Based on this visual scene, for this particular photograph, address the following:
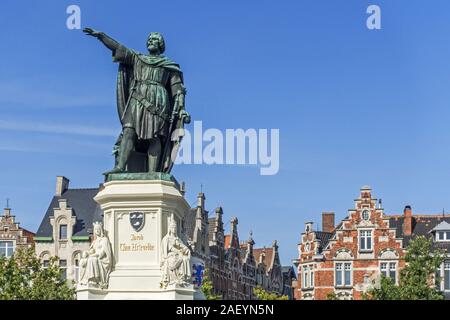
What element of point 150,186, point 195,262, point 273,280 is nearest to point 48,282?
point 195,262

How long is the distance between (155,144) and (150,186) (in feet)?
4.65

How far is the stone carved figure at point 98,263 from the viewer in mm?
24344

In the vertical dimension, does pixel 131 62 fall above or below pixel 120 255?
above

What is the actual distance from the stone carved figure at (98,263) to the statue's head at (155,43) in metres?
4.34

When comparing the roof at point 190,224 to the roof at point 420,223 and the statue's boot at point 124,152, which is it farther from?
the statue's boot at point 124,152

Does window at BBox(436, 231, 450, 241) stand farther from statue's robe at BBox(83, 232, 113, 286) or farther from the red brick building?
statue's robe at BBox(83, 232, 113, 286)

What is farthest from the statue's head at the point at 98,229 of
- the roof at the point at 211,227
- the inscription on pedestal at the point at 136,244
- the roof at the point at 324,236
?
the roof at the point at 211,227

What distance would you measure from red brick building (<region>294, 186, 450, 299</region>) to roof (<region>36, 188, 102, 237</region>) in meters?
14.4

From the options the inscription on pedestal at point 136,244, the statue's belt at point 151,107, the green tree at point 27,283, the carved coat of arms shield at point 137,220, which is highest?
the statue's belt at point 151,107

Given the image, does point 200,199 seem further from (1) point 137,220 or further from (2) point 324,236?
(1) point 137,220
